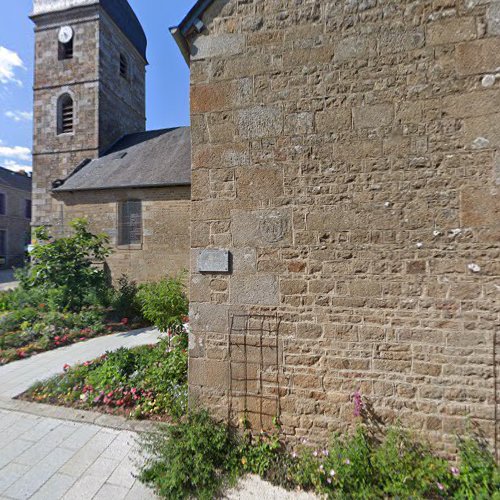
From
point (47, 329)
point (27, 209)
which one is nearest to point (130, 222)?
point (47, 329)

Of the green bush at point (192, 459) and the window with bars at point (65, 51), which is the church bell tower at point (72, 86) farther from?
the green bush at point (192, 459)

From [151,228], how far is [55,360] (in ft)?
17.8

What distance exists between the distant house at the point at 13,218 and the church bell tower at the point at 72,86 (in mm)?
14340

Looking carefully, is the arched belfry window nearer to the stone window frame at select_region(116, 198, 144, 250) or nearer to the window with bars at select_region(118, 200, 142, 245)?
the stone window frame at select_region(116, 198, 144, 250)

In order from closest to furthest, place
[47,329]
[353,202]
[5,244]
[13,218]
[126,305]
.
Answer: [353,202] → [47,329] → [126,305] → [5,244] → [13,218]

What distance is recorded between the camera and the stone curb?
3270 mm

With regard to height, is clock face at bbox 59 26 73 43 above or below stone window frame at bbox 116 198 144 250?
above

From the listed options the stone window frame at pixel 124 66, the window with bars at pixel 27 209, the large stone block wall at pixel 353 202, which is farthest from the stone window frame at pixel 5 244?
the large stone block wall at pixel 353 202

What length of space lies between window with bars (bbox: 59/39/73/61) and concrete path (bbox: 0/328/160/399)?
575 inches

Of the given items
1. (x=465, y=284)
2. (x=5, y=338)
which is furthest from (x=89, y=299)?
(x=465, y=284)

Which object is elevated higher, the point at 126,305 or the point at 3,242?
the point at 3,242

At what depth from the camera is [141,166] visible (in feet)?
36.1

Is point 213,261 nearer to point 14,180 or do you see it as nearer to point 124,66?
point 124,66

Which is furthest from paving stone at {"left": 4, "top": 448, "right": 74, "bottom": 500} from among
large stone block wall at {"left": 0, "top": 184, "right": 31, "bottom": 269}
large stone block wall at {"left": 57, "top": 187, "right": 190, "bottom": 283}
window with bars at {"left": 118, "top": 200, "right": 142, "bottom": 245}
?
large stone block wall at {"left": 0, "top": 184, "right": 31, "bottom": 269}
